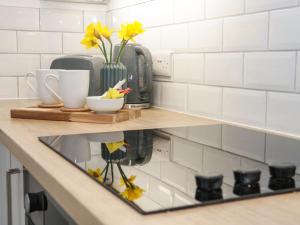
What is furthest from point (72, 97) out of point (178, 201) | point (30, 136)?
point (178, 201)

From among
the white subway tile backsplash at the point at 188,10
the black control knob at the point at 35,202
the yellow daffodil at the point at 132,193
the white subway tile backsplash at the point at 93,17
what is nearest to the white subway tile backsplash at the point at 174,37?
the white subway tile backsplash at the point at 188,10

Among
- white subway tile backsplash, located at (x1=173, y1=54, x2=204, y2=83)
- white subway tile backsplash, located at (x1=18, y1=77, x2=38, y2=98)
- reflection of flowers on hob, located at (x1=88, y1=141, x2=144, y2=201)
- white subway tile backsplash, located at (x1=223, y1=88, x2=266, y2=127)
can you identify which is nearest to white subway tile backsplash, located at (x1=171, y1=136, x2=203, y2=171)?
reflection of flowers on hob, located at (x1=88, y1=141, x2=144, y2=201)

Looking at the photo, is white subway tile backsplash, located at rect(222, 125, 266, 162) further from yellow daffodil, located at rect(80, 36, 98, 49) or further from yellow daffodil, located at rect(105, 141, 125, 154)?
yellow daffodil, located at rect(80, 36, 98, 49)

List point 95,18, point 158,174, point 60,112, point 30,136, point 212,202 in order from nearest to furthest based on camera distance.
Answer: point 212,202, point 158,174, point 30,136, point 60,112, point 95,18

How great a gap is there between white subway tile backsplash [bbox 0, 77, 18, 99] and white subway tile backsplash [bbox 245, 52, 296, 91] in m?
1.04

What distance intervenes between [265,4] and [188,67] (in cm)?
38

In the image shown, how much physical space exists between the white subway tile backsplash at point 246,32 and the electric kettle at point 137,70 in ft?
1.17

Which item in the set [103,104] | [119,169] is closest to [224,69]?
[103,104]

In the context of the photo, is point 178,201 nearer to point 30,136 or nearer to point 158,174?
point 158,174

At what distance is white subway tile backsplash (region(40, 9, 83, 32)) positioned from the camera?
1833mm

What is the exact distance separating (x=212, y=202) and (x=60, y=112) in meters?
0.80

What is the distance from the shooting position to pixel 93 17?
195 centimetres

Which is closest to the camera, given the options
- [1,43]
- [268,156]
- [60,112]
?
[268,156]

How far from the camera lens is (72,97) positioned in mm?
1294
